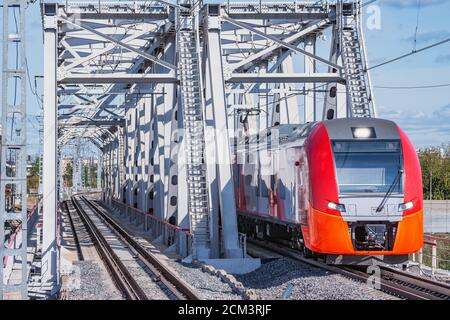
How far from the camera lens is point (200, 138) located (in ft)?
77.7

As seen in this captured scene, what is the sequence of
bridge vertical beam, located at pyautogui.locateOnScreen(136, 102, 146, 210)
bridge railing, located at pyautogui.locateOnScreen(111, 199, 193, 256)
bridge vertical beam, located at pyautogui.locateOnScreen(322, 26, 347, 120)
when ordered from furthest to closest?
bridge vertical beam, located at pyautogui.locateOnScreen(136, 102, 146, 210)
bridge vertical beam, located at pyautogui.locateOnScreen(322, 26, 347, 120)
bridge railing, located at pyautogui.locateOnScreen(111, 199, 193, 256)

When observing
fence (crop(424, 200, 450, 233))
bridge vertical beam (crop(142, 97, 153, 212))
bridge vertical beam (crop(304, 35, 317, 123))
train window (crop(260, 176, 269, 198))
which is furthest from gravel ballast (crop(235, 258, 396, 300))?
fence (crop(424, 200, 450, 233))

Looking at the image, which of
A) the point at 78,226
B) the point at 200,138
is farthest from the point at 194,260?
the point at 78,226

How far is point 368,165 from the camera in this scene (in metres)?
17.4

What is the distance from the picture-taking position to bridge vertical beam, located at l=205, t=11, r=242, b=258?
22.5 m

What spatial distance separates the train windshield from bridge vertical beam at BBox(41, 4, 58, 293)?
23.7ft

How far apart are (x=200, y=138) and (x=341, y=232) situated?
759 cm

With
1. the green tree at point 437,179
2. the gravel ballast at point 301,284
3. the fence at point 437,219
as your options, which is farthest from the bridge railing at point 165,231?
the green tree at point 437,179

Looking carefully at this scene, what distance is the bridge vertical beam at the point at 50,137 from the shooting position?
21219mm

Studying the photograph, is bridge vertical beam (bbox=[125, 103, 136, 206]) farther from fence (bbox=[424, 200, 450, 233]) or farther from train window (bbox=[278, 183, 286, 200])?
train window (bbox=[278, 183, 286, 200])

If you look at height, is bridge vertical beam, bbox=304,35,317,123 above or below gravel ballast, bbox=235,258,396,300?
above

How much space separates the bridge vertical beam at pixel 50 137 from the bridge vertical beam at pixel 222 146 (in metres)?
4.14

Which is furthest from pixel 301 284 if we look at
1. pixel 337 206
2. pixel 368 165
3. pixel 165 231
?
pixel 165 231
